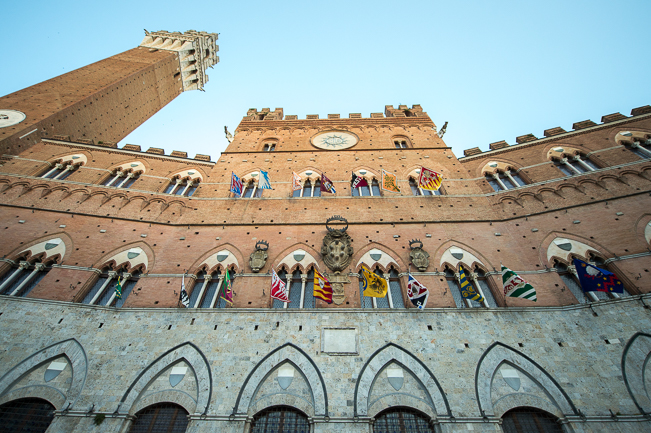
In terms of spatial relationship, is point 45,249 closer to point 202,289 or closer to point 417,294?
point 202,289

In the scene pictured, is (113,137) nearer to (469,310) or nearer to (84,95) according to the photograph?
(84,95)

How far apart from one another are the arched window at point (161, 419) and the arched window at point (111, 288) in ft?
10.3

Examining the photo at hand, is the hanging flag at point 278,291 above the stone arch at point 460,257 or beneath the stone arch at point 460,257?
beneath

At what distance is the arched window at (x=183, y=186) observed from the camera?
13.3 meters

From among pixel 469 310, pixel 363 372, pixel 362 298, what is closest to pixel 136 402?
pixel 363 372

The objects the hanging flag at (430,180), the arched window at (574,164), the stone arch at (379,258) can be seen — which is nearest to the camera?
the stone arch at (379,258)

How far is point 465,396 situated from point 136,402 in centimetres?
689

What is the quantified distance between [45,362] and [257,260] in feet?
17.3

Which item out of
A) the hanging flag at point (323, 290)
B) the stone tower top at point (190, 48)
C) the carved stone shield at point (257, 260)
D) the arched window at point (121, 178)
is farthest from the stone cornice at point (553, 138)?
the stone tower top at point (190, 48)

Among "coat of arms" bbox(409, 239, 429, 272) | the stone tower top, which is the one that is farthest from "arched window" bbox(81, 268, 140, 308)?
the stone tower top

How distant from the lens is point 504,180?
1296 centimetres

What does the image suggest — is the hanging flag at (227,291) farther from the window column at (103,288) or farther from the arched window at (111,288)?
the window column at (103,288)

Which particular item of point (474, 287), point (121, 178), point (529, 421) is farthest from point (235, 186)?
point (529, 421)

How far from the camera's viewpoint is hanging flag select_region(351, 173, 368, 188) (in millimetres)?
12136
